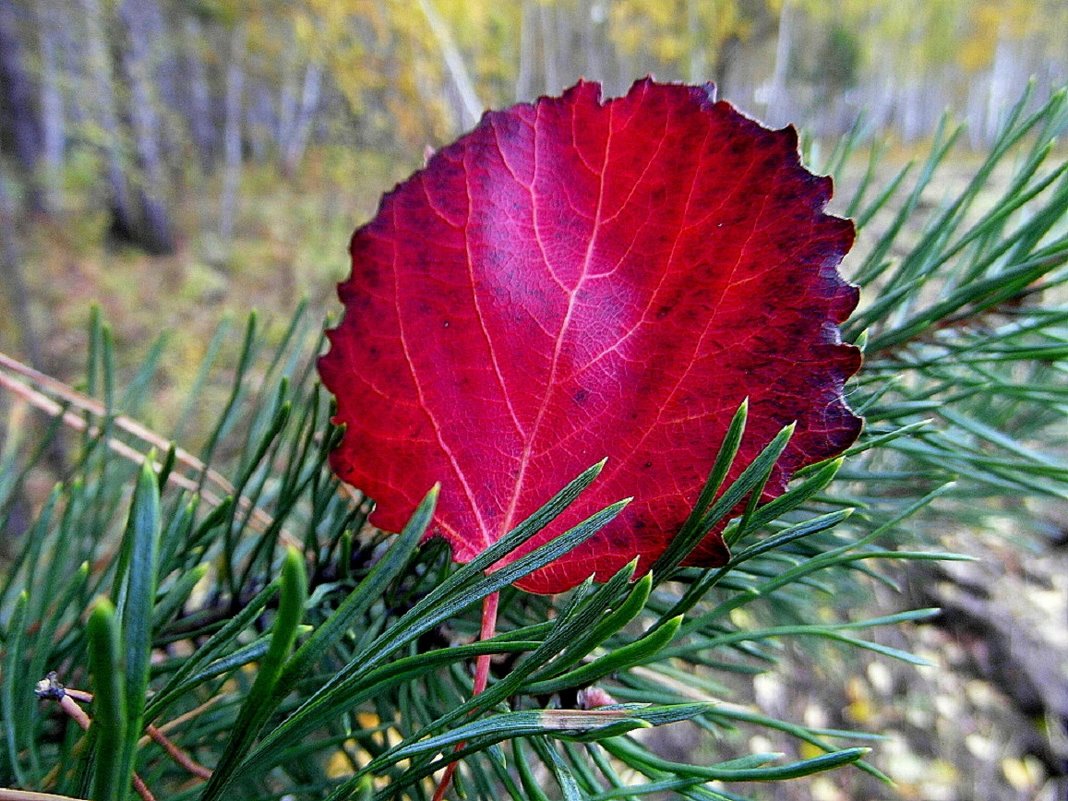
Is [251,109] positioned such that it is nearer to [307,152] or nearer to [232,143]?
[307,152]

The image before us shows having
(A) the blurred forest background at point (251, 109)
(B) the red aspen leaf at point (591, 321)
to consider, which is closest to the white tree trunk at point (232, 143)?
(A) the blurred forest background at point (251, 109)

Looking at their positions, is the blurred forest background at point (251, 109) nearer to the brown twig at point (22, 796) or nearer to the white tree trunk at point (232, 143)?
the white tree trunk at point (232, 143)

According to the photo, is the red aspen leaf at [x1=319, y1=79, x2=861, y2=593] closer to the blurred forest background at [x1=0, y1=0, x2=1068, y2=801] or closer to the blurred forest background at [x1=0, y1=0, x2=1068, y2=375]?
the blurred forest background at [x1=0, y1=0, x2=1068, y2=801]

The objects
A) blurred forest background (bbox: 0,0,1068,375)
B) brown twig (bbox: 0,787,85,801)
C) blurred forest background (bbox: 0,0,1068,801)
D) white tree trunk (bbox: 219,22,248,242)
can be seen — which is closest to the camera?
brown twig (bbox: 0,787,85,801)

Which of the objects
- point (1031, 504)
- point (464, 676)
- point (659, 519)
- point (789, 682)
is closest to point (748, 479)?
point (659, 519)

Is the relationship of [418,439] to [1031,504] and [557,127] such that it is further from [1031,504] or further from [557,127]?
[1031,504]

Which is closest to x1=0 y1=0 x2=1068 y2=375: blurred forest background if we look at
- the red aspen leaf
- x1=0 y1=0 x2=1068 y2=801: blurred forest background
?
x1=0 y1=0 x2=1068 y2=801: blurred forest background

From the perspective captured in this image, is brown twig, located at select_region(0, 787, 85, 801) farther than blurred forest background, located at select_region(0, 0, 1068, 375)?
No
